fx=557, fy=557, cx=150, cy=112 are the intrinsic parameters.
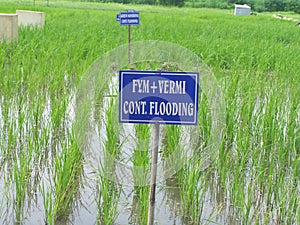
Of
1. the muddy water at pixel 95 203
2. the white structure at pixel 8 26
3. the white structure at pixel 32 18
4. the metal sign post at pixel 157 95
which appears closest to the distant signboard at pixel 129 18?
the white structure at pixel 8 26

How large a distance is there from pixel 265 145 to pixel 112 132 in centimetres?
98

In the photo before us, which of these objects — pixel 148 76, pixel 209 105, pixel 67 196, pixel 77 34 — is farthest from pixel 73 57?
pixel 148 76

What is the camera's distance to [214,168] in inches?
130

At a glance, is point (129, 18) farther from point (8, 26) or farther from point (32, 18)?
point (32, 18)

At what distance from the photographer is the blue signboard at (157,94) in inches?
82.5

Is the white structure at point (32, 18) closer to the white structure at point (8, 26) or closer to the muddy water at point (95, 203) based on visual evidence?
the white structure at point (8, 26)

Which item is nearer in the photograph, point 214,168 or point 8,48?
point 214,168

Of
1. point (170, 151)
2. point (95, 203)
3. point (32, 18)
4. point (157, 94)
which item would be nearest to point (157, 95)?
point (157, 94)

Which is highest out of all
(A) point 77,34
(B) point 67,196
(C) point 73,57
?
(A) point 77,34

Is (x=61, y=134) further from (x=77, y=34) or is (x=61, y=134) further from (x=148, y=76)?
(x=77, y=34)

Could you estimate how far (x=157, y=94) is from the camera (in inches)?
83.0

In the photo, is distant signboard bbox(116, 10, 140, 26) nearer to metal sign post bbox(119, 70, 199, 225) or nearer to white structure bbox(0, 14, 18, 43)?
white structure bbox(0, 14, 18, 43)

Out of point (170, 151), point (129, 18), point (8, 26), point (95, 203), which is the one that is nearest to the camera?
point (95, 203)

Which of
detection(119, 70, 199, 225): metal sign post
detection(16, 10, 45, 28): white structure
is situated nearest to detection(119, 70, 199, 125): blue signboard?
detection(119, 70, 199, 225): metal sign post
